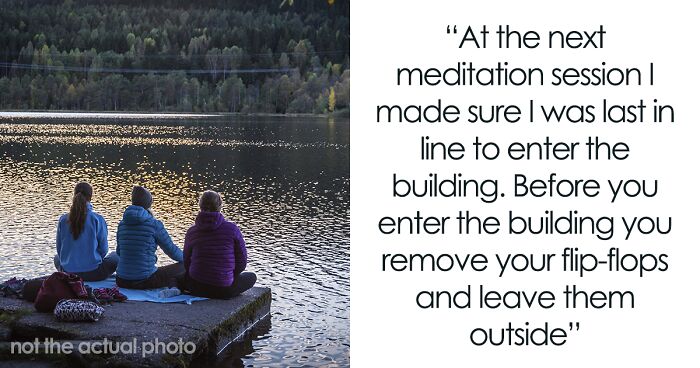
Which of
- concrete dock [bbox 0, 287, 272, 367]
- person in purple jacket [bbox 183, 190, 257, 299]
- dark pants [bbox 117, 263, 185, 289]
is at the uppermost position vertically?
person in purple jacket [bbox 183, 190, 257, 299]

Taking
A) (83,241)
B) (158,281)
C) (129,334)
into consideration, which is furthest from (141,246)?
(129,334)

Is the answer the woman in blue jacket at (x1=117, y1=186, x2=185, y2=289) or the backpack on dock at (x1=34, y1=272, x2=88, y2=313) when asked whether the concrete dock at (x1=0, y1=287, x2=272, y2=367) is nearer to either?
the backpack on dock at (x1=34, y1=272, x2=88, y2=313)

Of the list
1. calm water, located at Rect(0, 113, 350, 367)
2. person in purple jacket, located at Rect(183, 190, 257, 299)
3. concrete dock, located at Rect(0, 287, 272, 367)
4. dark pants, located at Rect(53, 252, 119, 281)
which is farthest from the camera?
calm water, located at Rect(0, 113, 350, 367)

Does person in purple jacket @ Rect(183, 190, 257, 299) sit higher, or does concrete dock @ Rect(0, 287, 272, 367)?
person in purple jacket @ Rect(183, 190, 257, 299)

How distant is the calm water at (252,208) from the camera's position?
11.4 metres

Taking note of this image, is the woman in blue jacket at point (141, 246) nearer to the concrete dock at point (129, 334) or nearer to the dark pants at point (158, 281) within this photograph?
the dark pants at point (158, 281)

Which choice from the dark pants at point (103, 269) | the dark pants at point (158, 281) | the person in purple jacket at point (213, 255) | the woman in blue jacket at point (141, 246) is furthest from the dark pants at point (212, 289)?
the dark pants at point (103, 269)

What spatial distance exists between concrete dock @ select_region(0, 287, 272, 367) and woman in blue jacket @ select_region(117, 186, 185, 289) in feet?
2.08

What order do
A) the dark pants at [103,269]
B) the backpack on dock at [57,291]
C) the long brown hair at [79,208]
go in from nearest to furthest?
the backpack on dock at [57,291]
the long brown hair at [79,208]
the dark pants at [103,269]

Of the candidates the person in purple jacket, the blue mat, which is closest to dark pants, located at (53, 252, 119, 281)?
the blue mat

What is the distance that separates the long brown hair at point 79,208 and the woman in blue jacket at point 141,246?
1.43ft

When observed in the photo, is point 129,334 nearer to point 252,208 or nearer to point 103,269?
point 103,269

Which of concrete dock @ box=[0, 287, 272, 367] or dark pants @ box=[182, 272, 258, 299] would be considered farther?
dark pants @ box=[182, 272, 258, 299]

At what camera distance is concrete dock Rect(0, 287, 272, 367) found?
856cm
